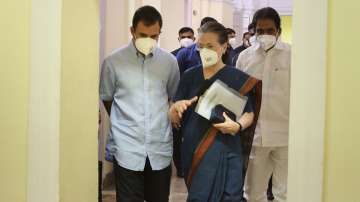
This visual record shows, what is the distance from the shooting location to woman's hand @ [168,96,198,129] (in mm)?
2662

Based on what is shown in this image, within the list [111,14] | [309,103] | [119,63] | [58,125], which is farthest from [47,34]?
[111,14]

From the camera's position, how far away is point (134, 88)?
9.58 ft

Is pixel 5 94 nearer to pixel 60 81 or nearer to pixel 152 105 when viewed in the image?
pixel 60 81

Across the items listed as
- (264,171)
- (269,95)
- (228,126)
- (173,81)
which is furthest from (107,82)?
(264,171)

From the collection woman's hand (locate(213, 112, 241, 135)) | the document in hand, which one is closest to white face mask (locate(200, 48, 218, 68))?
the document in hand

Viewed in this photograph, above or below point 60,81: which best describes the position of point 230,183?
below

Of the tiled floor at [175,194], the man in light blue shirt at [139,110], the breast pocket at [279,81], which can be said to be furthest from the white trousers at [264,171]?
the tiled floor at [175,194]

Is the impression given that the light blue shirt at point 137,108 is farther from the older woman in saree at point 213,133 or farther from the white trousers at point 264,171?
the white trousers at point 264,171

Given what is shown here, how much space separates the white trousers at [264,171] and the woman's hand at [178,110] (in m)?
0.91

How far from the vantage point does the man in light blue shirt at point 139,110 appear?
9.53 ft

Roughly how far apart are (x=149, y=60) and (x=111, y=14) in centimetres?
217

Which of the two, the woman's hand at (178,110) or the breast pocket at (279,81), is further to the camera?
the breast pocket at (279,81)

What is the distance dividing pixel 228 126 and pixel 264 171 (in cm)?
101

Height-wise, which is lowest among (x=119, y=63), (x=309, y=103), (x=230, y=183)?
(x=230, y=183)
